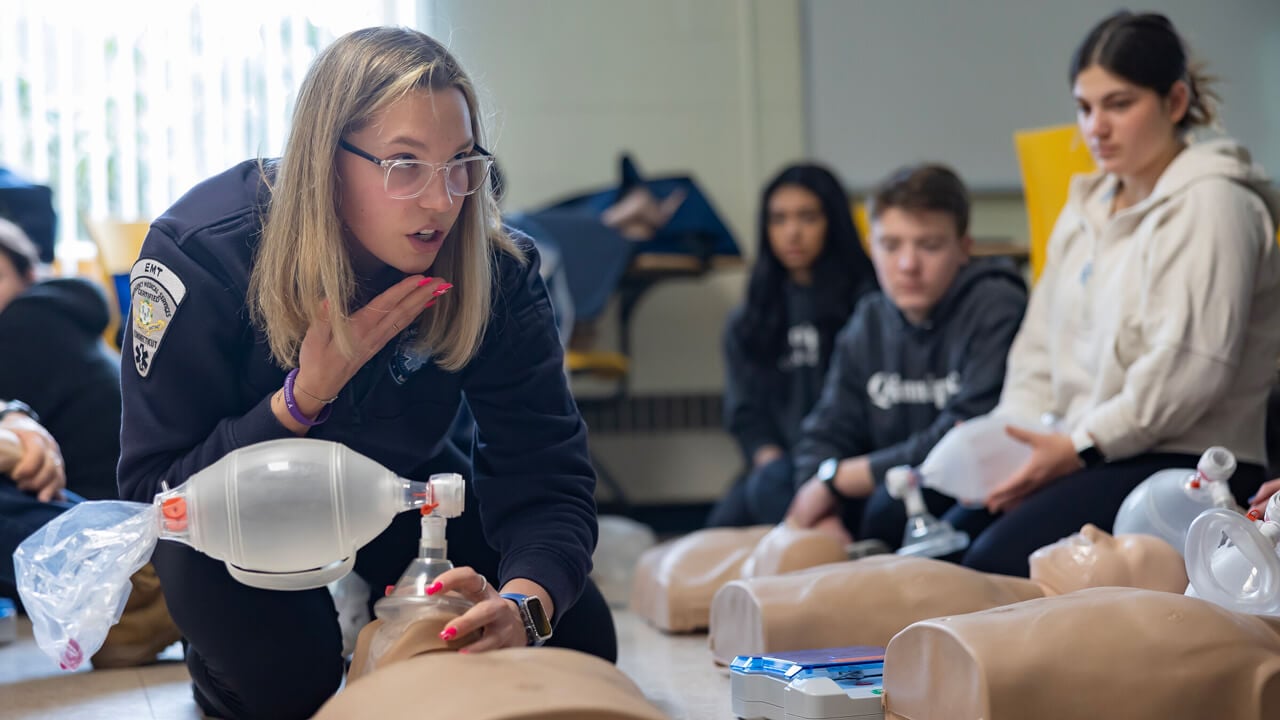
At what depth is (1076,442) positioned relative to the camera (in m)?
1.92

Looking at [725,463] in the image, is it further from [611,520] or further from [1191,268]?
Answer: [1191,268]

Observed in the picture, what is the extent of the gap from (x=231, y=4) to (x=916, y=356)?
269 cm

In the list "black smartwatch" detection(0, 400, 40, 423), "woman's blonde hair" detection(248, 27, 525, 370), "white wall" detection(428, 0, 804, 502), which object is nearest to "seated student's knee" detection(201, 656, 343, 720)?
"woman's blonde hair" detection(248, 27, 525, 370)

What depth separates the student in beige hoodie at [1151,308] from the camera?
181cm

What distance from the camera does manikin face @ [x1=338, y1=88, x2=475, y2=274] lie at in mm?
1259

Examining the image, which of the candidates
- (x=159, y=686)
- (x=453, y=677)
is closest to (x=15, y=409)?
(x=159, y=686)

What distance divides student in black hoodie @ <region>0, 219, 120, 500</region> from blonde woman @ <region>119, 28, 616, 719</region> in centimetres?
81

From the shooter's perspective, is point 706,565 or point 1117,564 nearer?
point 1117,564

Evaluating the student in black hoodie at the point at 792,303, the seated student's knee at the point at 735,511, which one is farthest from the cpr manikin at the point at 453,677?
the student in black hoodie at the point at 792,303

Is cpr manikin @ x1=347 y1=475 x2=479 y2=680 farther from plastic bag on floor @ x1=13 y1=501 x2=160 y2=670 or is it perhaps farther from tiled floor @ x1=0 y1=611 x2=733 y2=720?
tiled floor @ x1=0 y1=611 x2=733 y2=720

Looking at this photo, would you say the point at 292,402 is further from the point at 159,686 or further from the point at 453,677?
the point at 159,686

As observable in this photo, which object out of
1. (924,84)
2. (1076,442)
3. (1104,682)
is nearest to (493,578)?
(1104,682)

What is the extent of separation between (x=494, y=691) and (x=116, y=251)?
2.89 metres

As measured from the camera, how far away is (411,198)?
4.14ft
